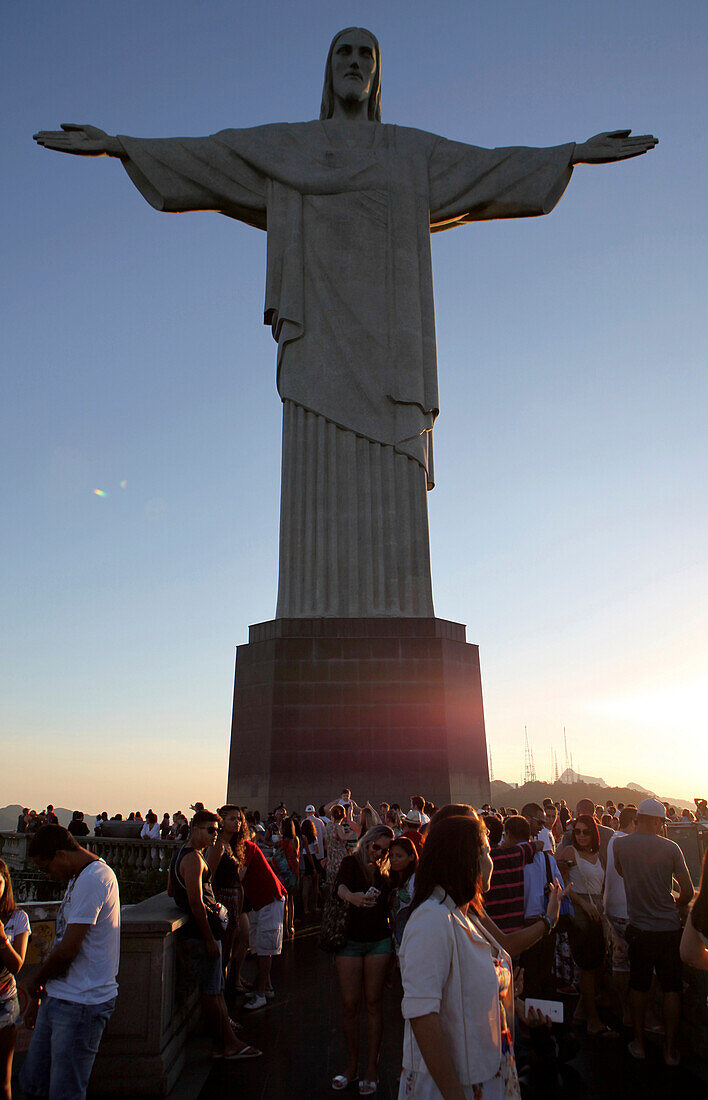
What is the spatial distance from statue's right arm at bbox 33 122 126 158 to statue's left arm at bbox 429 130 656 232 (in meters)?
6.75

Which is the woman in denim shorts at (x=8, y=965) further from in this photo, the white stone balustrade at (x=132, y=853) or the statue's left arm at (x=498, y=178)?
the statue's left arm at (x=498, y=178)

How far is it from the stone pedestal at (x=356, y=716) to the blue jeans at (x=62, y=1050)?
10.4 meters

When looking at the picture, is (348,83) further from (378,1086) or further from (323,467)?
(378,1086)

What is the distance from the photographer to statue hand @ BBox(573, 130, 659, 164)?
17328 millimetres

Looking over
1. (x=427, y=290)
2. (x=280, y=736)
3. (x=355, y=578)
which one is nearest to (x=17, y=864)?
(x=280, y=736)

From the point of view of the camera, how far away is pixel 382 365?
16.8 meters

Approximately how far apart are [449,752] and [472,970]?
12295 millimetres

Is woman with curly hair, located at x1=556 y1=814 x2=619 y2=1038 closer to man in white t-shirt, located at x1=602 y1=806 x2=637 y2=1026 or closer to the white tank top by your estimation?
the white tank top

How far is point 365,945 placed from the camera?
5520 millimetres

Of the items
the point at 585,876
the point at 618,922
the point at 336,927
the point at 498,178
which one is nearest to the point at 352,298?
the point at 498,178

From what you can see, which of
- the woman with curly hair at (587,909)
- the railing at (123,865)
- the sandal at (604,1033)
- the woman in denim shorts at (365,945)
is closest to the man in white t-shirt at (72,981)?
the woman in denim shorts at (365,945)

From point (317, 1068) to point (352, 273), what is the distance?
14.7 metres

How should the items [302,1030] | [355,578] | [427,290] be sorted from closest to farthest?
[302,1030]
[355,578]
[427,290]

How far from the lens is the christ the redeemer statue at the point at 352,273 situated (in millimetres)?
16250
